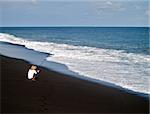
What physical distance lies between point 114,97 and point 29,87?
2.78 meters

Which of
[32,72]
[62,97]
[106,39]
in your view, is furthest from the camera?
[106,39]

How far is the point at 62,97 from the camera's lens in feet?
32.5

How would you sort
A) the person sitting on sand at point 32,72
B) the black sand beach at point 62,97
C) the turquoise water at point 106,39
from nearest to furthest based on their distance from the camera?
the black sand beach at point 62,97, the person sitting on sand at point 32,72, the turquoise water at point 106,39

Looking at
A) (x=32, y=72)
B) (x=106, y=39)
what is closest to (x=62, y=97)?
(x=32, y=72)

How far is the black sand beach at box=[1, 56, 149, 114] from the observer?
8.77 metres

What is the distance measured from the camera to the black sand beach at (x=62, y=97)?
877cm

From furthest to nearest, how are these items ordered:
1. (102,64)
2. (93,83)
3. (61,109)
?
(102,64)
(93,83)
(61,109)

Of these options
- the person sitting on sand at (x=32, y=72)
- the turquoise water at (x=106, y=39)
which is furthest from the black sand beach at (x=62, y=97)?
the turquoise water at (x=106, y=39)

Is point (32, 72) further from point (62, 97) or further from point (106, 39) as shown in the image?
point (106, 39)

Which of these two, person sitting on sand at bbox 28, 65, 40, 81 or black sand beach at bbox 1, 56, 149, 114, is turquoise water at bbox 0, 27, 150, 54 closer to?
black sand beach at bbox 1, 56, 149, 114

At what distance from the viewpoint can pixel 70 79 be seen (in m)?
12.7

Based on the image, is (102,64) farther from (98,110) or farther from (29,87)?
(98,110)

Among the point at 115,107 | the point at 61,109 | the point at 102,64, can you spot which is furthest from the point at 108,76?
the point at 61,109

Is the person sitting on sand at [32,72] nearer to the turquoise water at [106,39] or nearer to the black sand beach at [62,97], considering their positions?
the black sand beach at [62,97]
